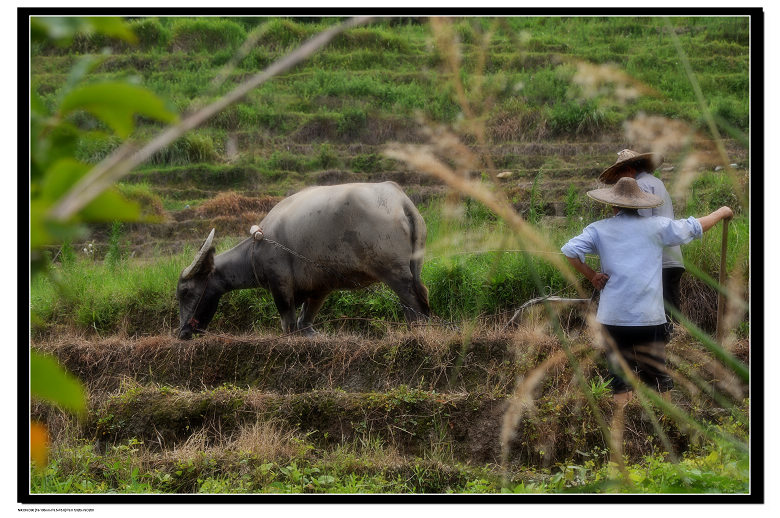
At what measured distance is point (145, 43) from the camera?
39.7 feet

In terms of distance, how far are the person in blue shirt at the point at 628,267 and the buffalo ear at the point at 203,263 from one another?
301cm

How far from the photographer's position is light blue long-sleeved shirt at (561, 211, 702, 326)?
3611 millimetres

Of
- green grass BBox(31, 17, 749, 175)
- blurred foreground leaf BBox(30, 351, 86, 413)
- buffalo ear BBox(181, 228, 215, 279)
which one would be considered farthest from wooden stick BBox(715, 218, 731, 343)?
green grass BBox(31, 17, 749, 175)

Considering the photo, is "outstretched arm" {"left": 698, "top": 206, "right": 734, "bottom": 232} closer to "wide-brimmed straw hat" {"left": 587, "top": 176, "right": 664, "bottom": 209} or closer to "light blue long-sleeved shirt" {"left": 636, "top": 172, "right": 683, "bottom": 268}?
"wide-brimmed straw hat" {"left": 587, "top": 176, "right": 664, "bottom": 209}

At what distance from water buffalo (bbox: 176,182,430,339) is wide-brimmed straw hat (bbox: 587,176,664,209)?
1572 millimetres

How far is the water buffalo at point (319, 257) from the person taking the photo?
5266 millimetres

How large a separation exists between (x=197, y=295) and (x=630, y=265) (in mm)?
3429

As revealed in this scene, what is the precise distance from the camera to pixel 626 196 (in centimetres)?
364

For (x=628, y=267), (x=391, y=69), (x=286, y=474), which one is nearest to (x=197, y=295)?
(x=286, y=474)

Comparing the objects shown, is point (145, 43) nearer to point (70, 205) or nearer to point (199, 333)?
point (199, 333)

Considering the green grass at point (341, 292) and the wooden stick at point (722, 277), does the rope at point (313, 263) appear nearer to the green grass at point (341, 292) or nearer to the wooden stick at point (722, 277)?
the green grass at point (341, 292)

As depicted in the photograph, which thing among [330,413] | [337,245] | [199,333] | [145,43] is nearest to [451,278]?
[337,245]

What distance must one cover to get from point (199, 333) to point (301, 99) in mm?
6737
